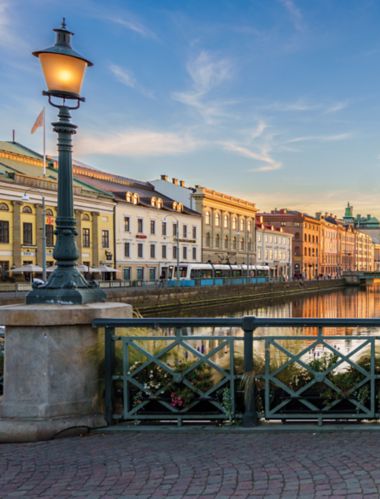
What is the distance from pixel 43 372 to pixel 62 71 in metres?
3.48

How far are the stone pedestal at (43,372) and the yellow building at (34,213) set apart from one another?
37.3 m

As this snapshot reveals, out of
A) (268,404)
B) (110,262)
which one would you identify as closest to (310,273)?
(110,262)

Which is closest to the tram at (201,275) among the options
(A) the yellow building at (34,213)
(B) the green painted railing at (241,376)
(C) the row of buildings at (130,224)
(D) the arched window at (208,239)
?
(C) the row of buildings at (130,224)

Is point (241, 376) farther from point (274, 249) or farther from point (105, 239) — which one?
point (274, 249)

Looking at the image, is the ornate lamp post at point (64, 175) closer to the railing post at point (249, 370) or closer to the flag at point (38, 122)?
the railing post at point (249, 370)

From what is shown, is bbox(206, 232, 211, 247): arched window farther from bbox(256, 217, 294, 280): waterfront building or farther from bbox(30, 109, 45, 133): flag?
bbox(30, 109, 45, 133): flag

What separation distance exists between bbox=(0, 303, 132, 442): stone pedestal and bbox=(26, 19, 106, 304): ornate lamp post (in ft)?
1.12

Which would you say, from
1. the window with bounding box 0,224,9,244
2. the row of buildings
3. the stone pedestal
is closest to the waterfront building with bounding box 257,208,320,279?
the row of buildings

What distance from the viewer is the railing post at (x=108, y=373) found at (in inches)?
211

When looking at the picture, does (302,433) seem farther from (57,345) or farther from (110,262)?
(110,262)

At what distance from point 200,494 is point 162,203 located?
66.0 m

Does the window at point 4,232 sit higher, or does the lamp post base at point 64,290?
the window at point 4,232

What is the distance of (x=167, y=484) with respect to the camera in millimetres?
3850

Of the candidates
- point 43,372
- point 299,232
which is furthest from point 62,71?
point 299,232
